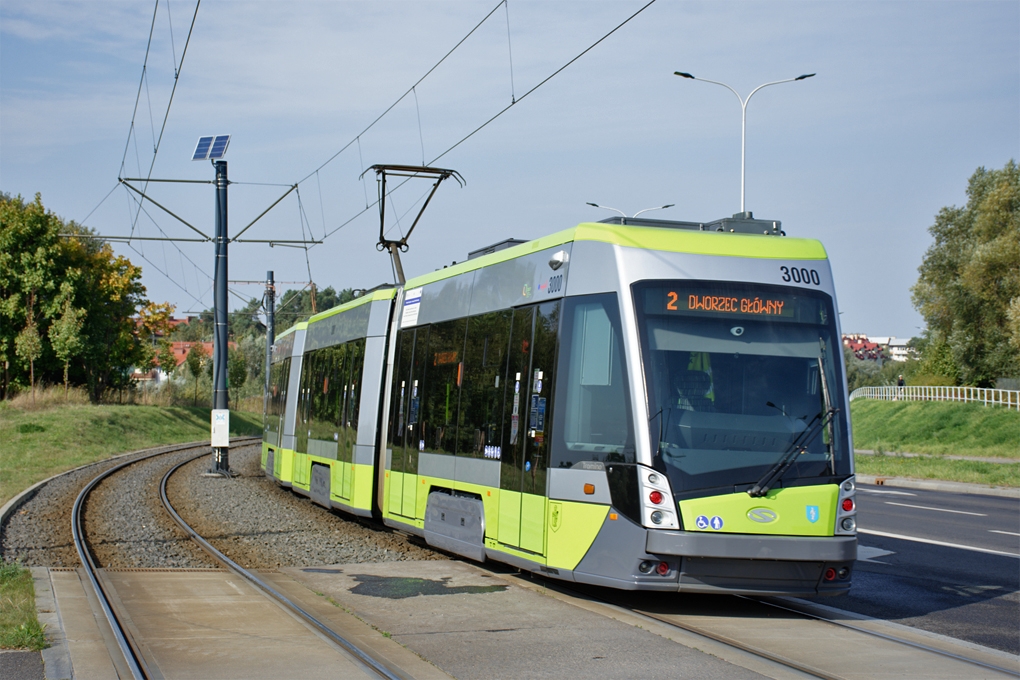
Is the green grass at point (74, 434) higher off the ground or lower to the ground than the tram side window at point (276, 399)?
lower

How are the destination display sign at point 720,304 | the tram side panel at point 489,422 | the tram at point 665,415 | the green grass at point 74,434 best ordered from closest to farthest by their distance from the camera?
the tram at point 665,415 < the destination display sign at point 720,304 < the tram side panel at point 489,422 < the green grass at point 74,434

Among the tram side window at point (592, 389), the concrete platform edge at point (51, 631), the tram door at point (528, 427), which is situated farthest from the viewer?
the tram door at point (528, 427)

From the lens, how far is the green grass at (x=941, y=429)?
114 ft

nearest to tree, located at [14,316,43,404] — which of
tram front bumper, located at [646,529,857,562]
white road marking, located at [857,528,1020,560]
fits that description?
white road marking, located at [857,528,1020,560]

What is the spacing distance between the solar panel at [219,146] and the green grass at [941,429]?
2379 centimetres

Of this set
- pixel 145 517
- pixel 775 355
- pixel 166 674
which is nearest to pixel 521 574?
pixel 775 355

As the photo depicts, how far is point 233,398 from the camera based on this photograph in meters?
68.6

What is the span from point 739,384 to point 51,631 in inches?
216

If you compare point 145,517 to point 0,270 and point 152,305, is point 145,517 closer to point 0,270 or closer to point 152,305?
point 0,270

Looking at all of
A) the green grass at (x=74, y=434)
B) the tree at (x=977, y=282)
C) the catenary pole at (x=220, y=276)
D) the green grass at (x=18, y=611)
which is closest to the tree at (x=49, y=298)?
the green grass at (x=74, y=434)

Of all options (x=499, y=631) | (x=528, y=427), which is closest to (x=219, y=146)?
(x=528, y=427)

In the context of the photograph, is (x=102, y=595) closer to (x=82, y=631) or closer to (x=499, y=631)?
(x=82, y=631)

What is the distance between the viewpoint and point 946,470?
27125mm

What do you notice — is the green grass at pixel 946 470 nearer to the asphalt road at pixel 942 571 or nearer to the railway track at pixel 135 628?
the asphalt road at pixel 942 571
